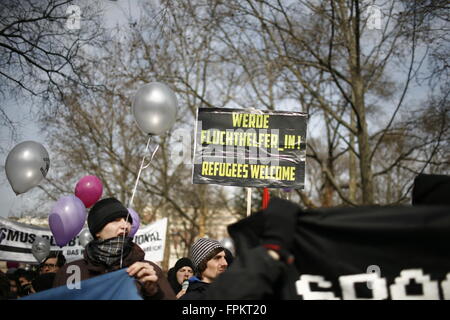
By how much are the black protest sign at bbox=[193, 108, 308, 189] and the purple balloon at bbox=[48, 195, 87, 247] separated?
5.62ft

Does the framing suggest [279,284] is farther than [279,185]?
No

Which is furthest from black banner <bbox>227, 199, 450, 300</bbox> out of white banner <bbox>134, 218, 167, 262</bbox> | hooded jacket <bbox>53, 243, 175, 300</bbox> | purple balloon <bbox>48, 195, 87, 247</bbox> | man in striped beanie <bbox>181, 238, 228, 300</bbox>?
white banner <bbox>134, 218, 167, 262</bbox>

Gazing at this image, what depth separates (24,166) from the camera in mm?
6305

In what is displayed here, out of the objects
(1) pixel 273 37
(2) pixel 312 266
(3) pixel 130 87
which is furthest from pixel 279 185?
(3) pixel 130 87

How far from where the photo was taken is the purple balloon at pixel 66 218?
5684 millimetres

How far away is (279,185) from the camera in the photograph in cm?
651

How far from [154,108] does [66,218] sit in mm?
1774

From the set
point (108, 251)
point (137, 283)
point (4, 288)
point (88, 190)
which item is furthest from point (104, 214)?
point (88, 190)

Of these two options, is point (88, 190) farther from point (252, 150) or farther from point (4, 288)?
point (4, 288)

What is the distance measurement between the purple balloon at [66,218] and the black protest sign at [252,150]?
1712mm

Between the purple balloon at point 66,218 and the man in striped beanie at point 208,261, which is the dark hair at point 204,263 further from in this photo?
the purple balloon at point 66,218
